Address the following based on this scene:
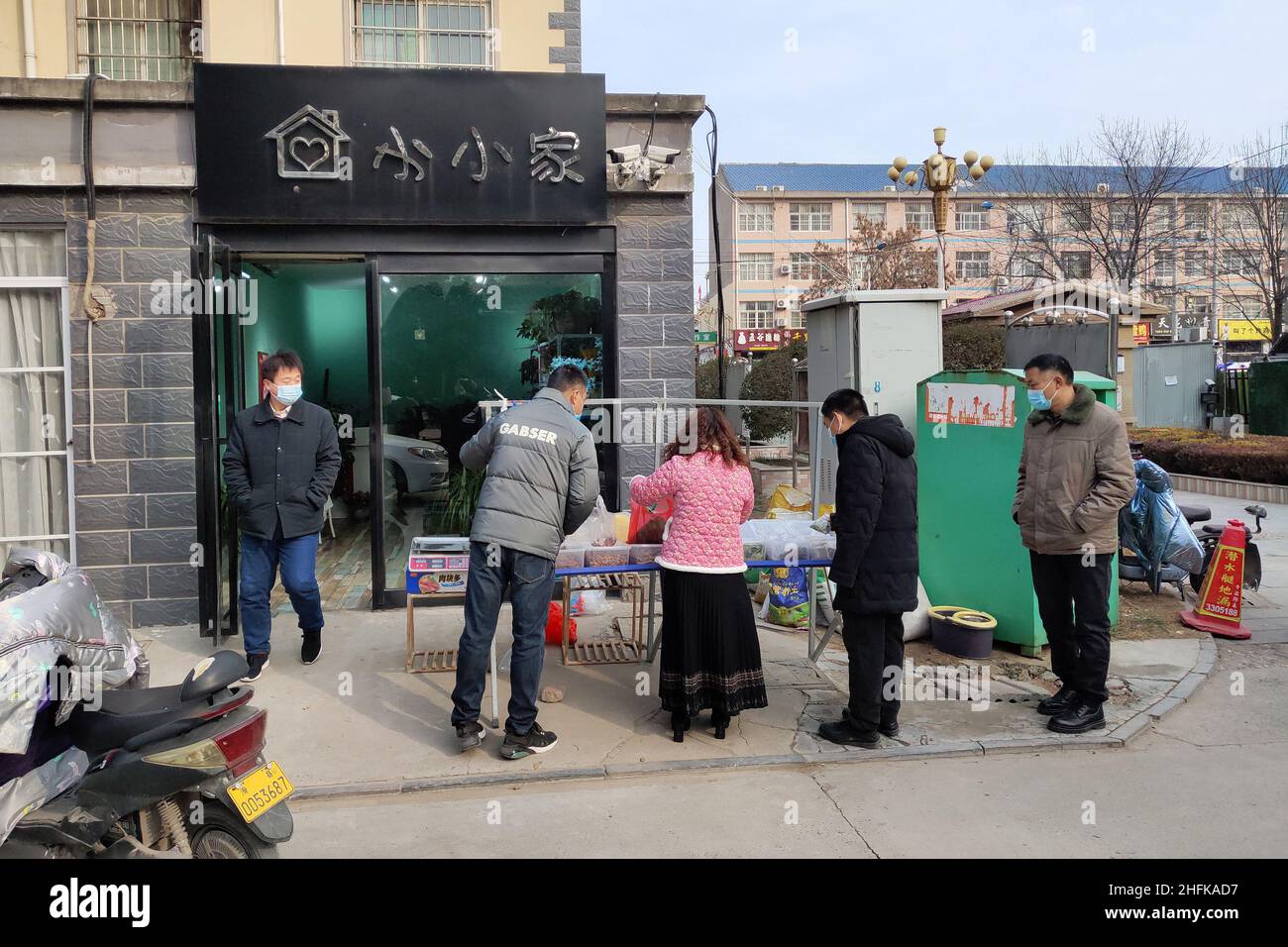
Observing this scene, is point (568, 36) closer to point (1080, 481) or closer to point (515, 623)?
point (515, 623)

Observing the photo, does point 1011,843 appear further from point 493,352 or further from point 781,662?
point 493,352

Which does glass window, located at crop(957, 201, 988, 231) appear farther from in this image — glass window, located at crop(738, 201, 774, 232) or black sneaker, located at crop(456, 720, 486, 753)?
black sneaker, located at crop(456, 720, 486, 753)

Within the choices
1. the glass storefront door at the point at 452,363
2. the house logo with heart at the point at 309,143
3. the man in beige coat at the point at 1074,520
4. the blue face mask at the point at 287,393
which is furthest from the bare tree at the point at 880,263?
the blue face mask at the point at 287,393

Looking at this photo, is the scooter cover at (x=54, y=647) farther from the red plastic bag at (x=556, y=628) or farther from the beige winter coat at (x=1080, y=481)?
the beige winter coat at (x=1080, y=481)

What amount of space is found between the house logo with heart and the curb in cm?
471

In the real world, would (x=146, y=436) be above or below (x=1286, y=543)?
above

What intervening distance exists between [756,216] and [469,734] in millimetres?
61119

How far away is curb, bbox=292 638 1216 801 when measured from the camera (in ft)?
15.5

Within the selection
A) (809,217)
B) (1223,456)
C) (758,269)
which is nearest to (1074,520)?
(1223,456)

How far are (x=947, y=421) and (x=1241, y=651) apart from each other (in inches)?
101

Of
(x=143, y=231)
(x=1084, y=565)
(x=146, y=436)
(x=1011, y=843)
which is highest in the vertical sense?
(x=143, y=231)

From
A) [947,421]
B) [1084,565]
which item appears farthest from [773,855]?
[947,421]

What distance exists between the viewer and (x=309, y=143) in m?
7.39

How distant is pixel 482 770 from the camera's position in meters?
4.91
